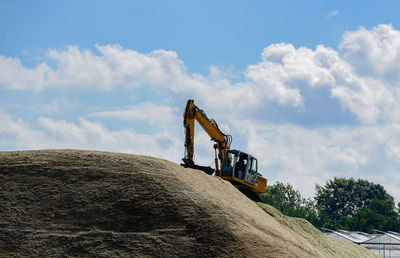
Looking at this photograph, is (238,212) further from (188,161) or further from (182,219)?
(188,161)

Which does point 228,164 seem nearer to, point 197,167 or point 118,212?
point 197,167

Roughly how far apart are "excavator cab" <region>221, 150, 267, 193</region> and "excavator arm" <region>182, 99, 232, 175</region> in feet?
2.57

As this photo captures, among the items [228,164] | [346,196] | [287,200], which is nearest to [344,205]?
[346,196]

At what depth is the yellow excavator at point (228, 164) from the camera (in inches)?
1142

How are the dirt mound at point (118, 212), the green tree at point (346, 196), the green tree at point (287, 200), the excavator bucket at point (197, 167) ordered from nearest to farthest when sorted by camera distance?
the dirt mound at point (118, 212) → the excavator bucket at point (197, 167) → the green tree at point (287, 200) → the green tree at point (346, 196)

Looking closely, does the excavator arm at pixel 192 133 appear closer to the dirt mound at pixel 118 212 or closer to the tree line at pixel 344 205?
the dirt mound at pixel 118 212

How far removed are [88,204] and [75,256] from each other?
7.43ft

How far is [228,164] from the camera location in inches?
1184

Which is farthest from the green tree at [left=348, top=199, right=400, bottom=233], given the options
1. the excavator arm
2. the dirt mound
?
the dirt mound

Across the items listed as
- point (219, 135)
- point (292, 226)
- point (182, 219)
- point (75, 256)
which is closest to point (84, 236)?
point (75, 256)

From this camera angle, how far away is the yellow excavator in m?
29.0

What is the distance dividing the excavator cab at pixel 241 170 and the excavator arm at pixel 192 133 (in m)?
0.78

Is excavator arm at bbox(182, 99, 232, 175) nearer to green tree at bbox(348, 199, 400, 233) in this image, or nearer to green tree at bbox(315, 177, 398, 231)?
green tree at bbox(348, 199, 400, 233)

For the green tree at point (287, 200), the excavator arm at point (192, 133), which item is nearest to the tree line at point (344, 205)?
the green tree at point (287, 200)
